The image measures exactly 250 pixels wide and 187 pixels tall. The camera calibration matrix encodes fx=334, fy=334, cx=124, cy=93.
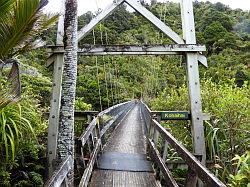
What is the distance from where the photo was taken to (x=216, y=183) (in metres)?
1.80

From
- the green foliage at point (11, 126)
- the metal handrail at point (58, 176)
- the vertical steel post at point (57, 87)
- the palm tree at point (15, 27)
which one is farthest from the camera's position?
the vertical steel post at point (57, 87)

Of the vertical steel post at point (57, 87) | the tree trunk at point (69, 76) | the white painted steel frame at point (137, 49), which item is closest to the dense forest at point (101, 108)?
the vertical steel post at point (57, 87)

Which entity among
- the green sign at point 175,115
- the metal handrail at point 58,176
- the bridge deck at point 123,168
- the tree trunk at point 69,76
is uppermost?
the tree trunk at point 69,76

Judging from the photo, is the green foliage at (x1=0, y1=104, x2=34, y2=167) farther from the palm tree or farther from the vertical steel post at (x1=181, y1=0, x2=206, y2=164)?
the vertical steel post at (x1=181, y1=0, x2=206, y2=164)

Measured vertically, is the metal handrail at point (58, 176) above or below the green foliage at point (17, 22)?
below

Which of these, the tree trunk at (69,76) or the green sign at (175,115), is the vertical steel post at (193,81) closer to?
the green sign at (175,115)

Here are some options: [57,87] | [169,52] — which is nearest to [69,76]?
[57,87]

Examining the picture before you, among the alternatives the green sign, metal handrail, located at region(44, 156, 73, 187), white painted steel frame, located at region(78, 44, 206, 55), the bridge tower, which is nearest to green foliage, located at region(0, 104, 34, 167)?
the bridge tower

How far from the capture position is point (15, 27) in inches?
127

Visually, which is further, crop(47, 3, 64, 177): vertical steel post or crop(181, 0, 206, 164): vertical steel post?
crop(181, 0, 206, 164): vertical steel post

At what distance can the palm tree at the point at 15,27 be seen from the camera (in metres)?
3.12

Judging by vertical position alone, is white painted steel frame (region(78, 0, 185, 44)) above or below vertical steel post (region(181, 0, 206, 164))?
above

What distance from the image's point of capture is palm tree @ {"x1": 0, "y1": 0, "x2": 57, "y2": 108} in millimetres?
3124

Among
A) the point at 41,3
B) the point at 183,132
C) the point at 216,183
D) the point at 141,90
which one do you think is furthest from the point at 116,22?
the point at 141,90
